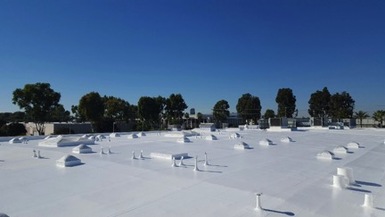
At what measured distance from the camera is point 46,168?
42.3 ft

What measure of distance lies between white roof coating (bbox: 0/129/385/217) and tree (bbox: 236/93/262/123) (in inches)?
2640

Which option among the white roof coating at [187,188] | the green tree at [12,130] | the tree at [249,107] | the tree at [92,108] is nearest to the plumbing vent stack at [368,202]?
the white roof coating at [187,188]

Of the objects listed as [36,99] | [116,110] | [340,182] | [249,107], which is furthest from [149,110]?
[340,182]

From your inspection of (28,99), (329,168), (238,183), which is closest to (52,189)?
(238,183)

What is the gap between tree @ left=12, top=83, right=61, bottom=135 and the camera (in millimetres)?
44994

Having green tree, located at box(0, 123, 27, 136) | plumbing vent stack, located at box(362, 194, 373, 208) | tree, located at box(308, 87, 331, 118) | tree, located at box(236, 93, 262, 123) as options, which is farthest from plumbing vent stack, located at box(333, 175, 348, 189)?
tree, located at box(308, 87, 331, 118)

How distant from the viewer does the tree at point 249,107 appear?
82188mm

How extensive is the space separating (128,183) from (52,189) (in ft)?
7.99

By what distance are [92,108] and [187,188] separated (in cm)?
4538

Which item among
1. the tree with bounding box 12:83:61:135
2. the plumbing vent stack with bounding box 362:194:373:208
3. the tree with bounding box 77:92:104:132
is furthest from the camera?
the tree with bounding box 77:92:104:132

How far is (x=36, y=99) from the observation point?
150ft

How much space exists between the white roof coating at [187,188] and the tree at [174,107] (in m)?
59.0

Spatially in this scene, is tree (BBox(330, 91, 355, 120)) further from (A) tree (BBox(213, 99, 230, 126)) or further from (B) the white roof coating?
(B) the white roof coating

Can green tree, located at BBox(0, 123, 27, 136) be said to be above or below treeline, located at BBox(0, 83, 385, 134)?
below
